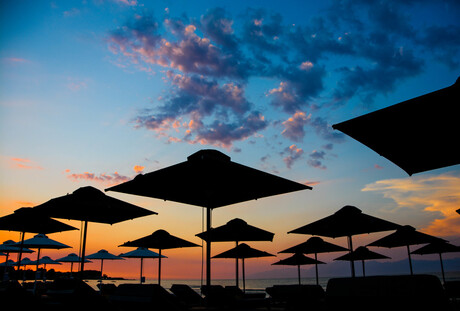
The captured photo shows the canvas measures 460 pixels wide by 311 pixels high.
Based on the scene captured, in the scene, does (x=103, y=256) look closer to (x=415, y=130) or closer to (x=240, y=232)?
(x=240, y=232)

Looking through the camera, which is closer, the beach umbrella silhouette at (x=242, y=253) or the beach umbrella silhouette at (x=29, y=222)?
the beach umbrella silhouette at (x=29, y=222)

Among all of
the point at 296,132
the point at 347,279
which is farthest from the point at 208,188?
the point at 296,132

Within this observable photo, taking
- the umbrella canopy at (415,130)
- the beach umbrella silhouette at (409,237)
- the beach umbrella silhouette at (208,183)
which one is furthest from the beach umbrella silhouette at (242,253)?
the umbrella canopy at (415,130)

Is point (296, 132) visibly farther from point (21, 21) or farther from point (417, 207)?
point (21, 21)

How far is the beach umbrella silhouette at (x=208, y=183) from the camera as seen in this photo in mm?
5438

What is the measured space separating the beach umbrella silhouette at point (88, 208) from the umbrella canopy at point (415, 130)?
571 centimetres

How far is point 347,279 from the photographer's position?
4.27 meters

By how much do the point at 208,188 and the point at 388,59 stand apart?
9.42m

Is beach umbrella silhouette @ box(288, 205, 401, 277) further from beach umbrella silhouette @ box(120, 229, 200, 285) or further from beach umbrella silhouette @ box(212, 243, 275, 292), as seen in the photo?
beach umbrella silhouette @ box(120, 229, 200, 285)

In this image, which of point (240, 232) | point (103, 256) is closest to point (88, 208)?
point (240, 232)

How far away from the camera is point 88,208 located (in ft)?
26.0

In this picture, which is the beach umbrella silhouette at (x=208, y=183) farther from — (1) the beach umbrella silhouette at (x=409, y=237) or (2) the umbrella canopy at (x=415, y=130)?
(1) the beach umbrella silhouette at (x=409, y=237)

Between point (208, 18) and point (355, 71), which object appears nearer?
point (208, 18)

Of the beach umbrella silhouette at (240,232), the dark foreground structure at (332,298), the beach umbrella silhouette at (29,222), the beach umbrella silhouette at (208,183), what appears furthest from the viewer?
the beach umbrella silhouette at (240,232)
